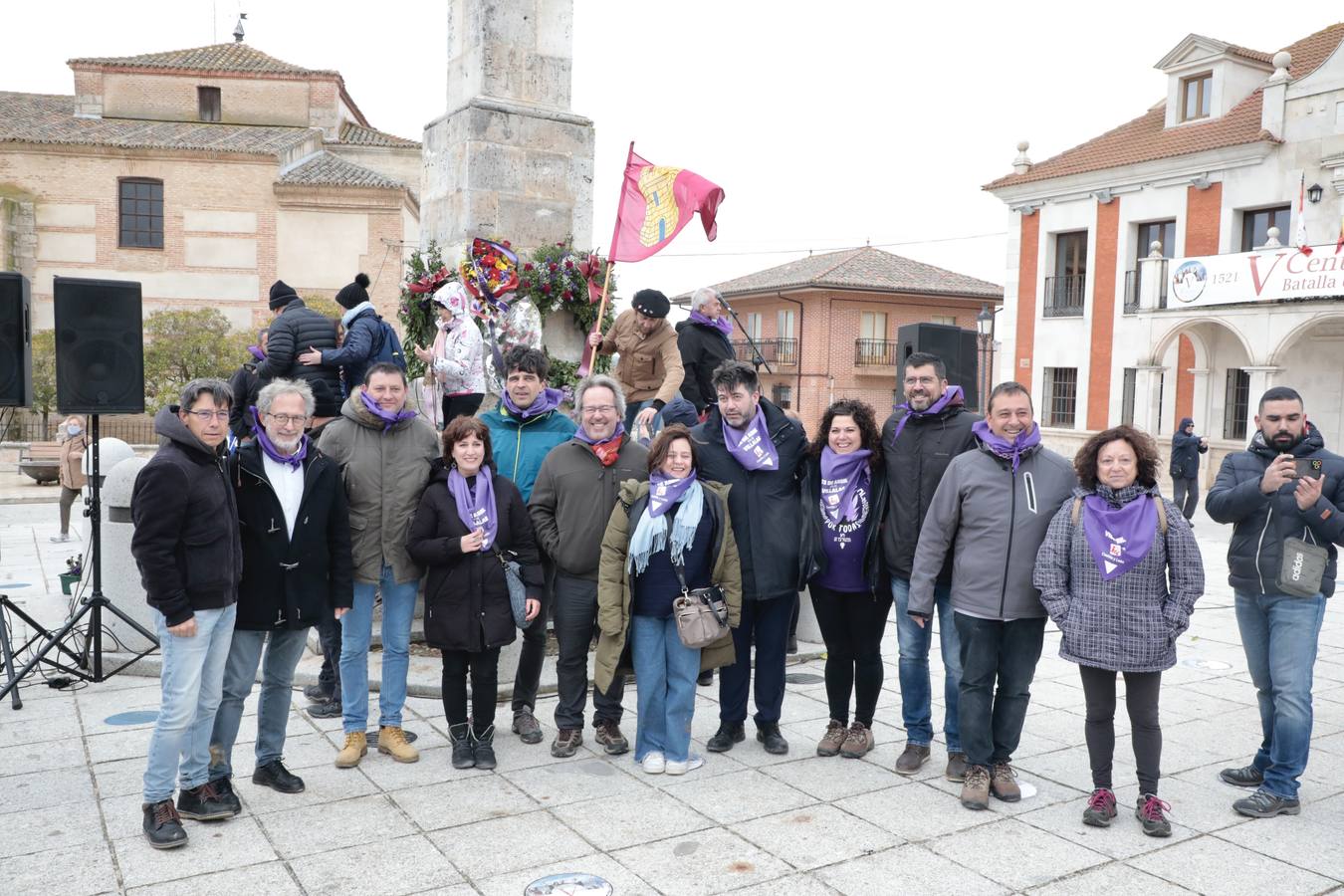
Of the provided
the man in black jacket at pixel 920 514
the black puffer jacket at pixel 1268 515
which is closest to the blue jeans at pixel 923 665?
the man in black jacket at pixel 920 514

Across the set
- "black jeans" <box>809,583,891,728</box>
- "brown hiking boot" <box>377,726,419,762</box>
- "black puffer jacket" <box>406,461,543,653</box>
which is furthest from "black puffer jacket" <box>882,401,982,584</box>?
"brown hiking boot" <box>377,726,419,762</box>

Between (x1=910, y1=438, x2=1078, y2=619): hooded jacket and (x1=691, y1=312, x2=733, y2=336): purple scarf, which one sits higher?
(x1=691, y1=312, x2=733, y2=336): purple scarf

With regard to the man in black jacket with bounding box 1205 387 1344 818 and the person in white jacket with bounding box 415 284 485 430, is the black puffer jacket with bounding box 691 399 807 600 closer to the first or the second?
the man in black jacket with bounding box 1205 387 1344 818

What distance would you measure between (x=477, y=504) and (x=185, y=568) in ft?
4.40

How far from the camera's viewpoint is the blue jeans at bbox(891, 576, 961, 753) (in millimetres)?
4953

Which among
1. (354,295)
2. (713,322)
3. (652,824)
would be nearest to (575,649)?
(652,824)

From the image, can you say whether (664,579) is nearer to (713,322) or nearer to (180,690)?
(180,690)

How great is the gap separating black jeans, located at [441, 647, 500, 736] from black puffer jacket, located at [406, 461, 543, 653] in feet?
0.36

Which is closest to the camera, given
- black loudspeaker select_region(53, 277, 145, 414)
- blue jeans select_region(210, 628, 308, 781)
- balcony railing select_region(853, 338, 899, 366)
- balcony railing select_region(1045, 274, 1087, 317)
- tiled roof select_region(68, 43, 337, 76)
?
blue jeans select_region(210, 628, 308, 781)

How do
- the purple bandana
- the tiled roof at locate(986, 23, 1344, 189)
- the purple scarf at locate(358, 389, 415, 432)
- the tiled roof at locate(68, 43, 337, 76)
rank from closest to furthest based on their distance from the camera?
the purple bandana → the purple scarf at locate(358, 389, 415, 432) → the tiled roof at locate(986, 23, 1344, 189) → the tiled roof at locate(68, 43, 337, 76)

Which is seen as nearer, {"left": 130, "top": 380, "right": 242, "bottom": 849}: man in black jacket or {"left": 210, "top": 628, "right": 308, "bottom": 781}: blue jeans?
{"left": 130, "top": 380, "right": 242, "bottom": 849}: man in black jacket

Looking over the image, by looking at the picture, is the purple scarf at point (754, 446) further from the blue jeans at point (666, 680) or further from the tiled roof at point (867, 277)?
the tiled roof at point (867, 277)

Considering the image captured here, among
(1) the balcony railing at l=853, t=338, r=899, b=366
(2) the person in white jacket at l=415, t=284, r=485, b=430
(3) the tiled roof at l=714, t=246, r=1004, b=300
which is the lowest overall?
(2) the person in white jacket at l=415, t=284, r=485, b=430

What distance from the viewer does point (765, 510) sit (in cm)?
521
